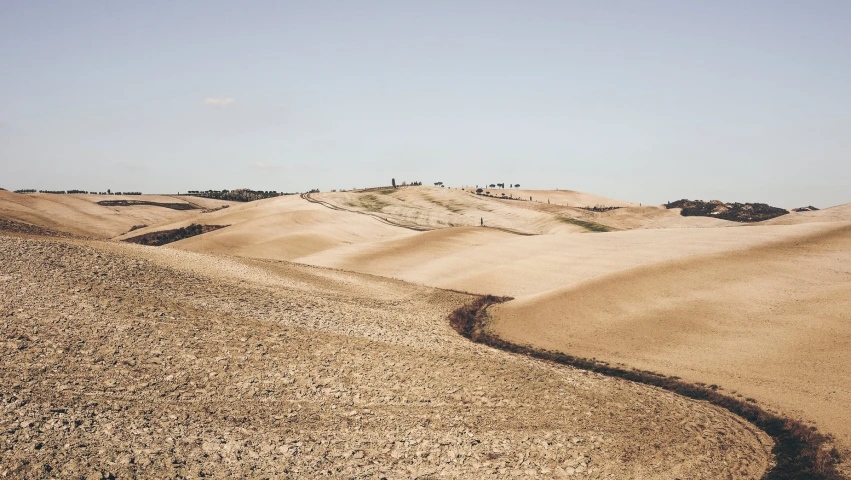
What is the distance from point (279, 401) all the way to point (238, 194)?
416ft

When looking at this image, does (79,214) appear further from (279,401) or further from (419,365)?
(279,401)

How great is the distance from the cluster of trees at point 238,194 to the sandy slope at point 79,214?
25.0m

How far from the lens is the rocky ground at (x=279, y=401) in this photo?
56.0ft

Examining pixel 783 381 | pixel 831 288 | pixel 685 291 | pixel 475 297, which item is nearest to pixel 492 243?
pixel 475 297

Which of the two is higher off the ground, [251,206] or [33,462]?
[251,206]

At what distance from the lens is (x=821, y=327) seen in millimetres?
28844

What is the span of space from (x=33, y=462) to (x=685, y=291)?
3409cm

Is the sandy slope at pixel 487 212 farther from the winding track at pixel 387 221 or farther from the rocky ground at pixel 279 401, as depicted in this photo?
the rocky ground at pixel 279 401

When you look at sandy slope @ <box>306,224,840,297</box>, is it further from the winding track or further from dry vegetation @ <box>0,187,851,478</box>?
the winding track

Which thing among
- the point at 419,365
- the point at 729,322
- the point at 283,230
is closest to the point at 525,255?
the point at 729,322

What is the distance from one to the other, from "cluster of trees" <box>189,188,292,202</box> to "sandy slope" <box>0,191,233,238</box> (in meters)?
25.0

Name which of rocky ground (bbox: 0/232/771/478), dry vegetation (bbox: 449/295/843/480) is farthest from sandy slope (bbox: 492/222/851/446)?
rocky ground (bbox: 0/232/771/478)

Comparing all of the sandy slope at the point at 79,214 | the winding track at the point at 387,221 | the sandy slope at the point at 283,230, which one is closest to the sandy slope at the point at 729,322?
the winding track at the point at 387,221

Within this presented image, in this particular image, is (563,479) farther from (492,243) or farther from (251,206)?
(251,206)
